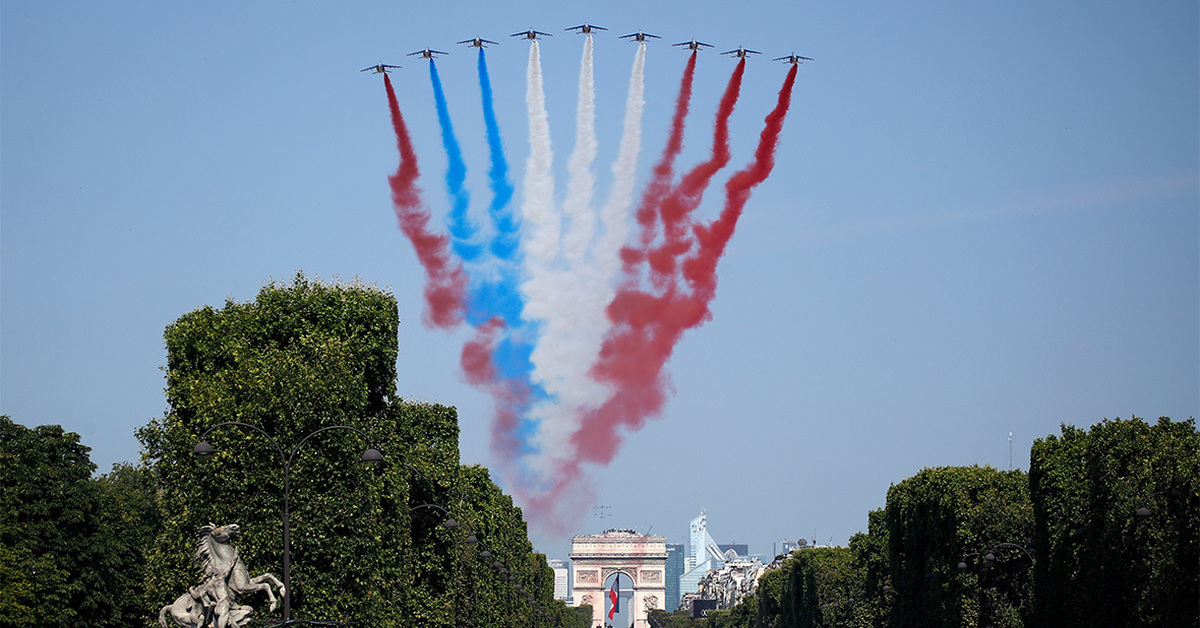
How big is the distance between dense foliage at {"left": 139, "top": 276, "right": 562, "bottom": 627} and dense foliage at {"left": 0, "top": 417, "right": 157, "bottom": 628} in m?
7.72

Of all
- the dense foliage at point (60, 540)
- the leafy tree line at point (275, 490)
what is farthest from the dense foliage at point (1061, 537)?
the dense foliage at point (60, 540)

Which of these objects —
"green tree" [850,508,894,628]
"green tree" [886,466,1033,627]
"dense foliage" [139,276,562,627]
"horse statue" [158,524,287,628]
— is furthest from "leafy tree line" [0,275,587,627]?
"green tree" [850,508,894,628]

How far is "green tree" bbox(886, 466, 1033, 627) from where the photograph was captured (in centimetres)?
8894

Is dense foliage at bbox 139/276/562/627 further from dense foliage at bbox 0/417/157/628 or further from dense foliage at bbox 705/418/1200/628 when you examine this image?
dense foliage at bbox 705/418/1200/628

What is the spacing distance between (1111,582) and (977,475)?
3014 cm

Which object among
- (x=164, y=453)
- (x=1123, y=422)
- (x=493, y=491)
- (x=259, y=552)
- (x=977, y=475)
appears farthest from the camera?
(x=493, y=491)

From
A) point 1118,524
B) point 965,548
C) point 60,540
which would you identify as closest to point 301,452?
point 60,540

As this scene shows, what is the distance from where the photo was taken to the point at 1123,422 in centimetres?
7288

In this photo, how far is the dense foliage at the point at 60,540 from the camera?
75.5 metres

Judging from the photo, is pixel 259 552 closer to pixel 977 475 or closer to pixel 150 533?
pixel 150 533

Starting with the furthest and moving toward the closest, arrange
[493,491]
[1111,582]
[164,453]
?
[493,491] < [1111,582] < [164,453]

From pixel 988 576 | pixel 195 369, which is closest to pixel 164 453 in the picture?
pixel 195 369

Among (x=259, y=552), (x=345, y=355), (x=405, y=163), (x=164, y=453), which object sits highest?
(x=405, y=163)

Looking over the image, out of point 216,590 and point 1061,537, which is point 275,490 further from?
point 1061,537
